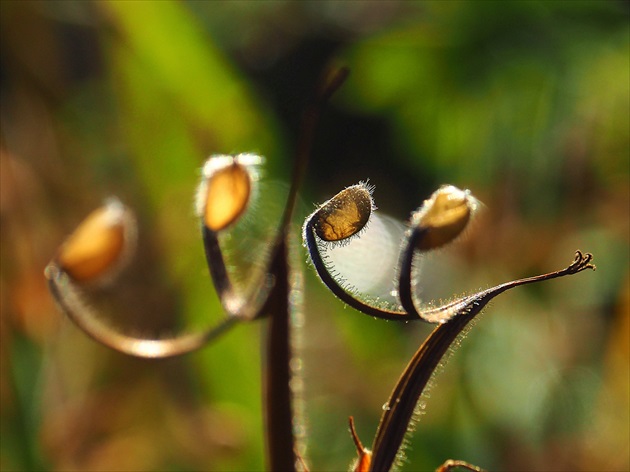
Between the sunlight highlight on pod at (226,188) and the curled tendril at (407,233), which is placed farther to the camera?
the sunlight highlight on pod at (226,188)

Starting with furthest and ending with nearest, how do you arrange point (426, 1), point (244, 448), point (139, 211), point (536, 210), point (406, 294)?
point (426, 1) → point (139, 211) → point (536, 210) → point (244, 448) → point (406, 294)

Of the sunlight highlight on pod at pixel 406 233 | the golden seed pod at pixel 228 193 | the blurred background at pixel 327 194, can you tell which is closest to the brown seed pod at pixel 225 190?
the golden seed pod at pixel 228 193

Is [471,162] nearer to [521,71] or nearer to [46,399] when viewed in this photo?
[521,71]

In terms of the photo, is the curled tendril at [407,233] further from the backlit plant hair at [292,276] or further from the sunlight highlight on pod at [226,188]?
the sunlight highlight on pod at [226,188]

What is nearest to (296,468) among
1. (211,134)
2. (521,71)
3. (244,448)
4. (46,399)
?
(244,448)

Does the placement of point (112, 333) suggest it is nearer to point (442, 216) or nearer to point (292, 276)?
point (292, 276)

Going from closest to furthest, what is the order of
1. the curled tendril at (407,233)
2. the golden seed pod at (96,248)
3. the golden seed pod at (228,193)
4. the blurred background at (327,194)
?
the curled tendril at (407,233) → the golden seed pod at (228,193) → the golden seed pod at (96,248) → the blurred background at (327,194)
